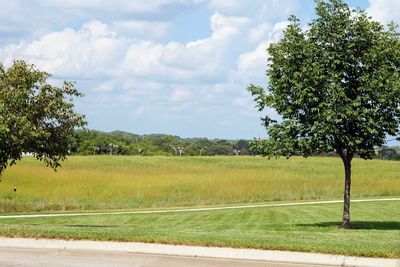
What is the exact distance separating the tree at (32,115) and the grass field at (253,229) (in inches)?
112

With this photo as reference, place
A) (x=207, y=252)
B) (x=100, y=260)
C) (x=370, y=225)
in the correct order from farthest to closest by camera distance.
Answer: (x=370, y=225), (x=207, y=252), (x=100, y=260)

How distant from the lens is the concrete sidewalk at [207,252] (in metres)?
11.3

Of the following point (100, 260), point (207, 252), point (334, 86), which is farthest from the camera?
point (334, 86)

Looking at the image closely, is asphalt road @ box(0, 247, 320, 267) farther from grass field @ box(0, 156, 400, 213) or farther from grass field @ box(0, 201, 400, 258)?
grass field @ box(0, 156, 400, 213)

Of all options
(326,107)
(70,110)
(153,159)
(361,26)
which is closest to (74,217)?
(70,110)

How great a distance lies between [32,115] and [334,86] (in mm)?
10929

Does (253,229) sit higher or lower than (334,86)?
lower

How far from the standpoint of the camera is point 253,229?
853 inches

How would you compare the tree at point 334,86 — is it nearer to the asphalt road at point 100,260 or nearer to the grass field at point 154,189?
the asphalt road at point 100,260

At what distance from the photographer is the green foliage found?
63.9ft

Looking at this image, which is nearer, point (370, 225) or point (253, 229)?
point (253, 229)

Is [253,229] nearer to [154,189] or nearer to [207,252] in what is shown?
[207,252]

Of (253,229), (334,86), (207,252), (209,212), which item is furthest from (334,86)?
(209,212)

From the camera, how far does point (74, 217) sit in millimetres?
30156
